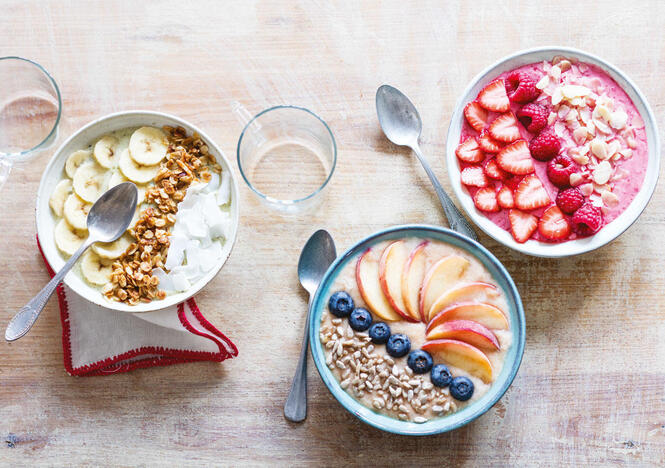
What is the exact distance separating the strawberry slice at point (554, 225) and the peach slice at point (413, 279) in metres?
0.33

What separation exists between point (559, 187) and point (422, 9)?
0.63 metres

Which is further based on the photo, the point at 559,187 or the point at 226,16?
the point at 226,16

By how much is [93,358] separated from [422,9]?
52.9 inches

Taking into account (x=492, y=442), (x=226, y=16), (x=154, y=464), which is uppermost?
(x=226, y=16)

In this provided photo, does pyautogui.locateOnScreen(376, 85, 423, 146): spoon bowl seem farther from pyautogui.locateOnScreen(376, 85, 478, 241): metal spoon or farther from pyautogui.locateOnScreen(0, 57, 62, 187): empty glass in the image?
pyautogui.locateOnScreen(0, 57, 62, 187): empty glass

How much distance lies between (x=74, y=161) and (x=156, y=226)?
28 centimetres

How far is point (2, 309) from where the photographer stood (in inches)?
72.9

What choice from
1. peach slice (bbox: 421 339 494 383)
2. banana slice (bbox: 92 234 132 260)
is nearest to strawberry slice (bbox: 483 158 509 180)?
peach slice (bbox: 421 339 494 383)

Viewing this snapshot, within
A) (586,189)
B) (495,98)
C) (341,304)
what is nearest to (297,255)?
(341,304)

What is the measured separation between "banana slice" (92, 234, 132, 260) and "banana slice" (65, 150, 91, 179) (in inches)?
7.9

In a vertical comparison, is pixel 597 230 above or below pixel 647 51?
below

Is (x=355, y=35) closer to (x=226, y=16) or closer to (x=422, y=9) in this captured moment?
(x=422, y=9)

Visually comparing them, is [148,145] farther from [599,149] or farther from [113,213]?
[599,149]

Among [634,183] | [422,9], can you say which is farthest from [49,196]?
[634,183]
